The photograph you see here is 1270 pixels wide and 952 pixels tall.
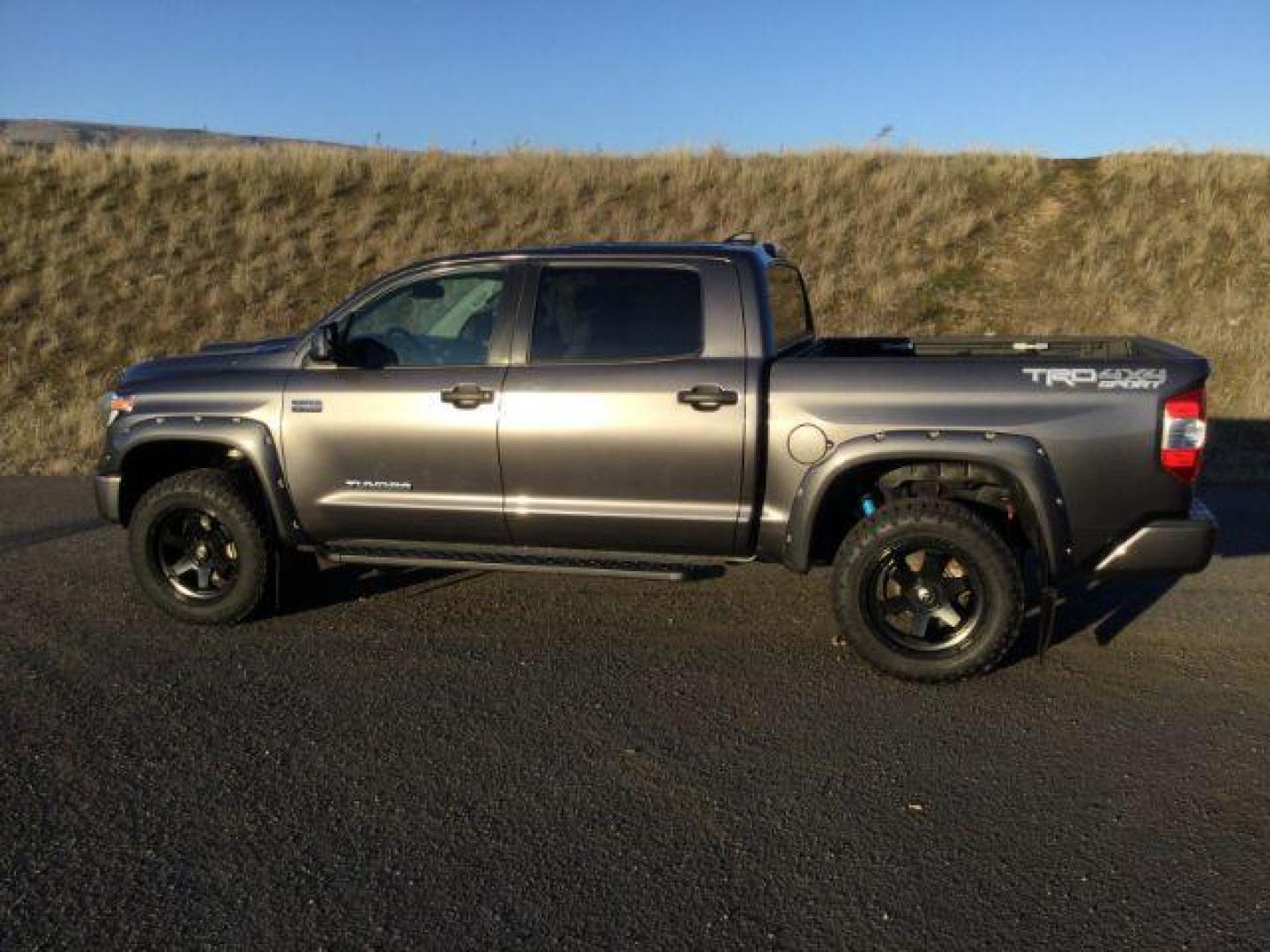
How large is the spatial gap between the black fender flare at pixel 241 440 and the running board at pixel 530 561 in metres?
0.28

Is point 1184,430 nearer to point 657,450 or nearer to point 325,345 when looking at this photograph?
point 657,450

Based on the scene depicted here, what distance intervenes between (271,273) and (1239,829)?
54.2ft

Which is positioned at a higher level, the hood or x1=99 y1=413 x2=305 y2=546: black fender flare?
the hood

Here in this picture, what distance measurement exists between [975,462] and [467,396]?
238 cm

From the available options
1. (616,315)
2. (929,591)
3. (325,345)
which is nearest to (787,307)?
(616,315)

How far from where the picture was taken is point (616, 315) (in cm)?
526

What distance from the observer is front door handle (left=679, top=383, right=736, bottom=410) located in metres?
4.91

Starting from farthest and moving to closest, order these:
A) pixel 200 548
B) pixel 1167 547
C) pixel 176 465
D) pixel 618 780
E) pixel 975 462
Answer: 1. pixel 176 465
2. pixel 200 548
3. pixel 975 462
4. pixel 1167 547
5. pixel 618 780

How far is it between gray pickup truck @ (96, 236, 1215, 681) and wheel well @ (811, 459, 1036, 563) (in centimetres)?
1

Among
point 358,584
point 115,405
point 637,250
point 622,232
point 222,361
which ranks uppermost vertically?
point 622,232

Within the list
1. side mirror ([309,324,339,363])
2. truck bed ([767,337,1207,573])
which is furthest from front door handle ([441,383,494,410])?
truck bed ([767,337,1207,573])

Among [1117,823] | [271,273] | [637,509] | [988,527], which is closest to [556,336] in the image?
[637,509]

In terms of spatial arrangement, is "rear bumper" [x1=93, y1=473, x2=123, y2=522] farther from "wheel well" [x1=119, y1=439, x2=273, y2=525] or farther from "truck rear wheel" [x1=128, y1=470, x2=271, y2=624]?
"truck rear wheel" [x1=128, y1=470, x2=271, y2=624]

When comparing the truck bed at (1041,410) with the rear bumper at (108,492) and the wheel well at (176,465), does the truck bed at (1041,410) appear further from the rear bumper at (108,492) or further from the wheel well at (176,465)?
the rear bumper at (108,492)
